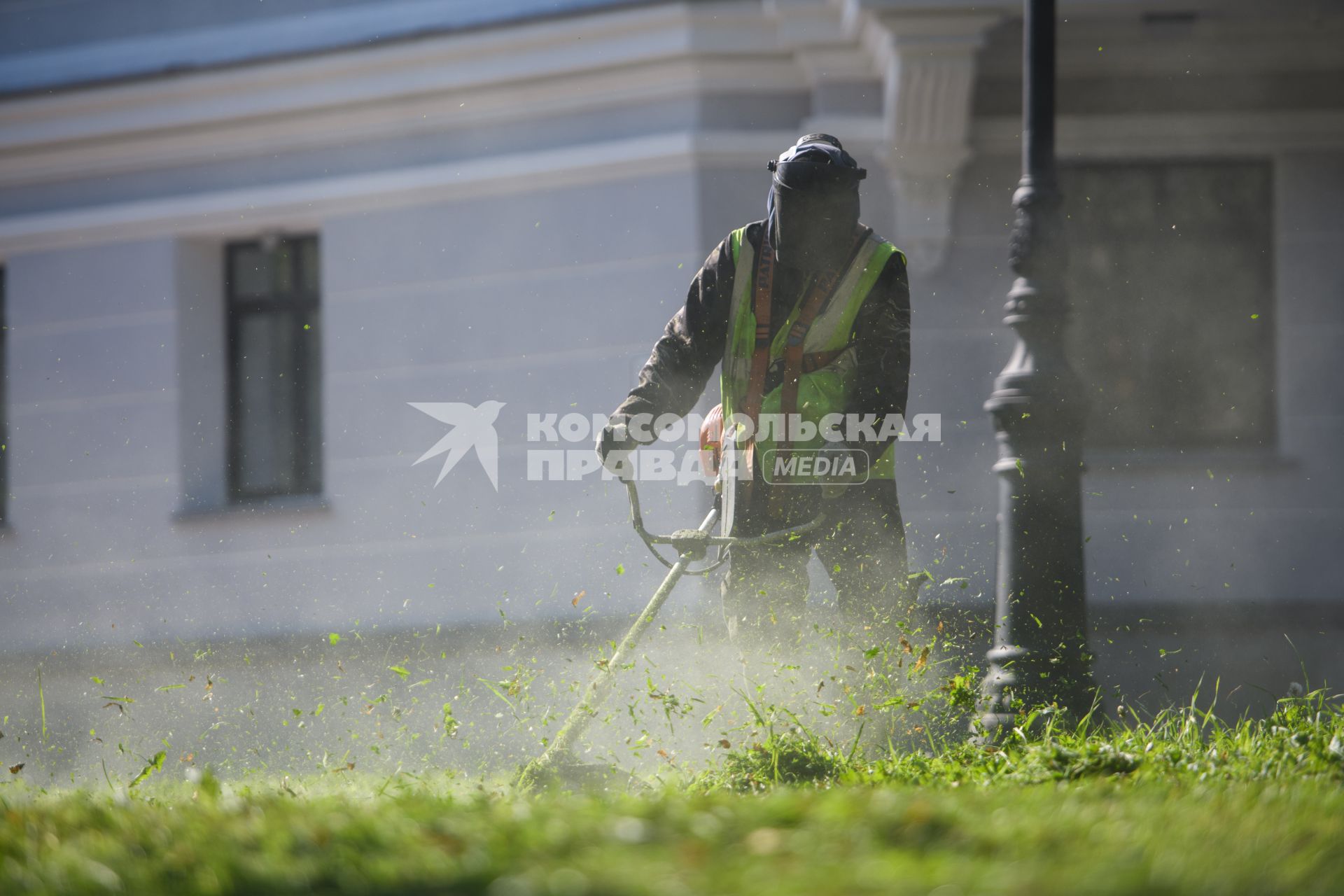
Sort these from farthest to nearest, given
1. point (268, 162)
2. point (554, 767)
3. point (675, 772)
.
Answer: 1. point (268, 162)
2. point (675, 772)
3. point (554, 767)

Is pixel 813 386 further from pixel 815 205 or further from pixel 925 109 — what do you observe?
pixel 925 109

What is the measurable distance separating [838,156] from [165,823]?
2.67 metres

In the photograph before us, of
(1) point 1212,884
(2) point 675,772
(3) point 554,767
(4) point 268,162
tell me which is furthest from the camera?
(4) point 268,162

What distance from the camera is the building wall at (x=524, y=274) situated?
22.8ft

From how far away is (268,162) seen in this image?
27.1 ft

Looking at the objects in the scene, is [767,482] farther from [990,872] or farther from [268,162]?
[268,162]

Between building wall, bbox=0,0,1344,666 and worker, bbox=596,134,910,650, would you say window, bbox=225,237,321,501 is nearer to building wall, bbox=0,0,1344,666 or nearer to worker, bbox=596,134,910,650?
building wall, bbox=0,0,1344,666

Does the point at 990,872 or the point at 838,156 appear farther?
the point at 838,156

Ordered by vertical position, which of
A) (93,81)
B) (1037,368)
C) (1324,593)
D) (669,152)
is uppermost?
(93,81)

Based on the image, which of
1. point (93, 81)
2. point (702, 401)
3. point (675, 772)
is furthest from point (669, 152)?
point (675, 772)

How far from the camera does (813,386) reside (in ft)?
12.3

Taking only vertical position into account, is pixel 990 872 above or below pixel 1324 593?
above

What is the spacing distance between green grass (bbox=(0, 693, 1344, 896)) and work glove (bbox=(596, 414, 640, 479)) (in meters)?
1.65

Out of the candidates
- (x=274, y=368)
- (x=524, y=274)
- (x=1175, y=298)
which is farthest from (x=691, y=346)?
(x=274, y=368)
